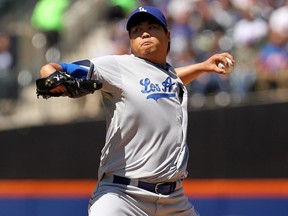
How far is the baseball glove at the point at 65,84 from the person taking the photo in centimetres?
501

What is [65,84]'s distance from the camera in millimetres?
5035

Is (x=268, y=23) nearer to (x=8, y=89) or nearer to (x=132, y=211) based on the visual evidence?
(x=8, y=89)

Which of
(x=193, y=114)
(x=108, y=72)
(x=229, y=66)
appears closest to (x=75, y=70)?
(x=108, y=72)

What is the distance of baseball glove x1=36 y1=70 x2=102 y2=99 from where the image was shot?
5.01 meters

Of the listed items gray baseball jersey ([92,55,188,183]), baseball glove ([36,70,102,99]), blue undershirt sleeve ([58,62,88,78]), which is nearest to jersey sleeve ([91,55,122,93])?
gray baseball jersey ([92,55,188,183])

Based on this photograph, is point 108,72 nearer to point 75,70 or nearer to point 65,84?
point 75,70

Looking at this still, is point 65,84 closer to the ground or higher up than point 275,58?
closer to the ground

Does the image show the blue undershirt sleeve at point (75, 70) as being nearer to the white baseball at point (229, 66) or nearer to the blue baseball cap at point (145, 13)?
the blue baseball cap at point (145, 13)

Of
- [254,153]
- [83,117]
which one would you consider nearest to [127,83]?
[254,153]

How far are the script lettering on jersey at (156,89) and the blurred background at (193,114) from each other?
408cm

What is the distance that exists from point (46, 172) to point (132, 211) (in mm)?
6421

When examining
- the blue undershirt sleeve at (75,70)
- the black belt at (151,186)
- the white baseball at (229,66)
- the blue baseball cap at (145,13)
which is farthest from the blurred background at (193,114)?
the blue undershirt sleeve at (75,70)

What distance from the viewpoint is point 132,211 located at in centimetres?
553

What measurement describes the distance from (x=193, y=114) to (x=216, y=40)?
1032mm
